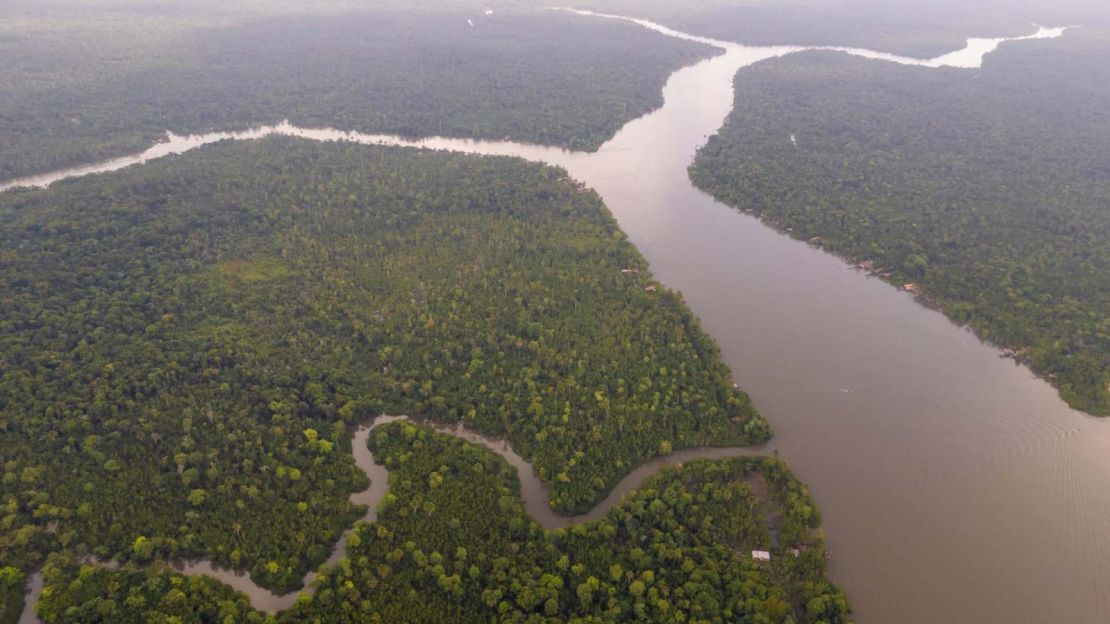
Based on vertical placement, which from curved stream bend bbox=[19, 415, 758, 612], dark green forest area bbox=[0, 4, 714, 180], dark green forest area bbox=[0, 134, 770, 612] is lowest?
curved stream bend bbox=[19, 415, 758, 612]

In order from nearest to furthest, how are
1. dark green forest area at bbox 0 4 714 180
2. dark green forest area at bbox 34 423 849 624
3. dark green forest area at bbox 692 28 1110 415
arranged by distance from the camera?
dark green forest area at bbox 34 423 849 624, dark green forest area at bbox 692 28 1110 415, dark green forest area at bbox 0 4 714 180

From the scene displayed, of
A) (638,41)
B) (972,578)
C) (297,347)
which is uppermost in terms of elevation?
(638,41)

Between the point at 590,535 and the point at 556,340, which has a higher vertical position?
the point at 556,340

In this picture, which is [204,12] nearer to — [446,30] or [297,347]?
[446,30]

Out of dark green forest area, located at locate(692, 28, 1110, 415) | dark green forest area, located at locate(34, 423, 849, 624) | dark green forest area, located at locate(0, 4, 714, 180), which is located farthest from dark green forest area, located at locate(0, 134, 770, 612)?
dark green forest area, located at locate(0, 4, 714, 180)

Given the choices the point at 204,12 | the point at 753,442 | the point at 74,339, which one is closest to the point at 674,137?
the point at 753,442

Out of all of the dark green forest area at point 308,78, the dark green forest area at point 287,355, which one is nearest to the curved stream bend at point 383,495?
the dark green forest area at point 287,355

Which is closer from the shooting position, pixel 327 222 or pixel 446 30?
pixel 327 222

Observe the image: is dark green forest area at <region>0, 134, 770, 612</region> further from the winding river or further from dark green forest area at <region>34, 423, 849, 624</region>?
the winding river
